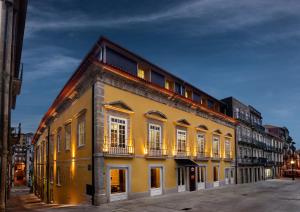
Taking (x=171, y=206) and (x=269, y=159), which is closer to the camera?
(x=171, y=206)

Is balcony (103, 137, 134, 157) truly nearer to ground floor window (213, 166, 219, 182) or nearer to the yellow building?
the yellow building

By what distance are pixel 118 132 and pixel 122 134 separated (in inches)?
15.8

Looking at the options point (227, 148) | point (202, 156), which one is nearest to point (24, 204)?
point (202, 156)

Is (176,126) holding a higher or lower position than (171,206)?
higher

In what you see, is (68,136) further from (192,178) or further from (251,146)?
(251,146)

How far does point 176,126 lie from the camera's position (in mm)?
26219

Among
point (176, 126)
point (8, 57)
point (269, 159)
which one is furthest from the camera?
point (269, 159)

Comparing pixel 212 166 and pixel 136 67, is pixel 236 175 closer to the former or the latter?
pixel 212 166

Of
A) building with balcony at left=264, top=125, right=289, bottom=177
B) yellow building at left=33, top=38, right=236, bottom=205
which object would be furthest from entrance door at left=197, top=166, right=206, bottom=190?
building with balcony at left=264, top=125, right=289, bottom=177

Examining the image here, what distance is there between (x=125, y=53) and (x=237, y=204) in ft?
43.5

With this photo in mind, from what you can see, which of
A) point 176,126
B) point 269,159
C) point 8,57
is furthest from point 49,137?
point 269,159

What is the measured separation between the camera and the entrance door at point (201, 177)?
96.1 feet

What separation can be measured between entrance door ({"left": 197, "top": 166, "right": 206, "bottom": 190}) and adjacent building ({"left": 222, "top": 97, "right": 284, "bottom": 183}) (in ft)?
37.9

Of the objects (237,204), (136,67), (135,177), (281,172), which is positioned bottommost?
(281,172)
